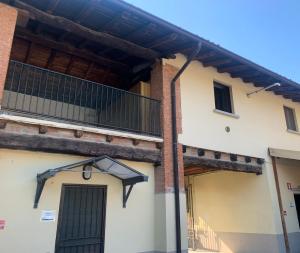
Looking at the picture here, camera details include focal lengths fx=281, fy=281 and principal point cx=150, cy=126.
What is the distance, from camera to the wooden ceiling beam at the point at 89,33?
6.42m

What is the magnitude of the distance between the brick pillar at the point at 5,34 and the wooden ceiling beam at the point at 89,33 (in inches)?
10.0

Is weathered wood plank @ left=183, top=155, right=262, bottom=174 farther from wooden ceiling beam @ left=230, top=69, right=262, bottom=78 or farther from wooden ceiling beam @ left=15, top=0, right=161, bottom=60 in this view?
wooden ceiling beam @ left=15, top=0, right=161, bottom=60

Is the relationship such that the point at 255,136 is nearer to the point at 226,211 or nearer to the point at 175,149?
the point at 226,211

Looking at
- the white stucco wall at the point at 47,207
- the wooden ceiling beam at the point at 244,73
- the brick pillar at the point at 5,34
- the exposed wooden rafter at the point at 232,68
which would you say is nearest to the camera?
the white stucco wall at the point at 47,207

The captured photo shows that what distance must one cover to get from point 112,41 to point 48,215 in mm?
4534

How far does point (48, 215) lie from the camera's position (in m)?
5.82

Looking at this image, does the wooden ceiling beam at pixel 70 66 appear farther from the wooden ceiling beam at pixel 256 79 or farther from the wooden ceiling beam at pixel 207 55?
the wooden ceiling beam at pixel 256 79

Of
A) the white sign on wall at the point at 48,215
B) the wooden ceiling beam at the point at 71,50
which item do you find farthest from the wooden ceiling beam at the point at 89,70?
the white sign on wall at the point at 48,215

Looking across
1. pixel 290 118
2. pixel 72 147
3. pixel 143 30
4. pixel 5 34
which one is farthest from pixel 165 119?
pixel 290 118

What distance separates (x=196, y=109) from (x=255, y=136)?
2954 mm

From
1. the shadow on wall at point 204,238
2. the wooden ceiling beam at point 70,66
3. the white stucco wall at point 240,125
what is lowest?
the shadow on wall at point 204,238

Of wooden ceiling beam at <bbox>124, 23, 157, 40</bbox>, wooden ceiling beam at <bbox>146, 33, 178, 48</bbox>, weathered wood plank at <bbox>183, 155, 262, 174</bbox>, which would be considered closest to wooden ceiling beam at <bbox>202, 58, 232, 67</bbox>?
wooden ceiling beam at <bbox>146, 33, 178, 48</bbox>

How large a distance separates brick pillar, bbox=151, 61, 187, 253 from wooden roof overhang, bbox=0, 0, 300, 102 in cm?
64

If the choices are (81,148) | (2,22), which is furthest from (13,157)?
(2,22)
